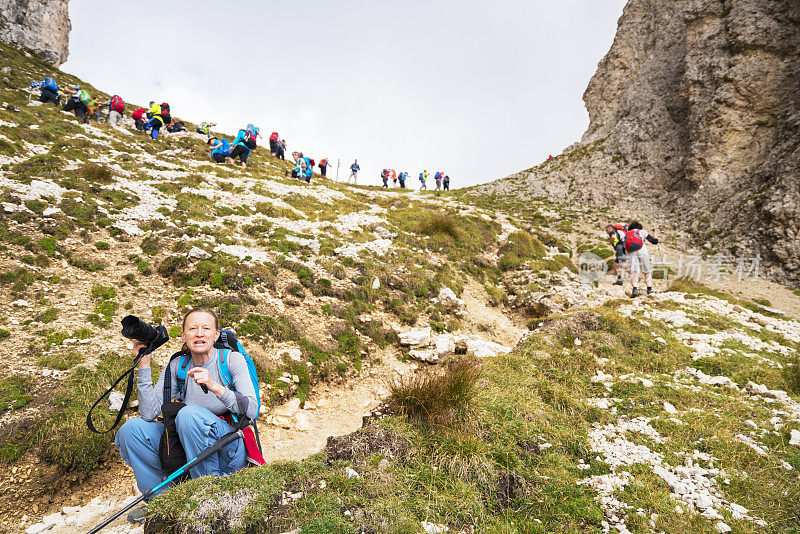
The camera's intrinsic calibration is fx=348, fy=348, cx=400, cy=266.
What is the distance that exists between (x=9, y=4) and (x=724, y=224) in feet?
214

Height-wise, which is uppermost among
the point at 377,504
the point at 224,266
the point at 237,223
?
the point at 237,223

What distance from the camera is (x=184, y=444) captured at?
3.76 meters

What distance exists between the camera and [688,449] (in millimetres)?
5008

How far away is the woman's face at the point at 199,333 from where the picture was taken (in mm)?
3957

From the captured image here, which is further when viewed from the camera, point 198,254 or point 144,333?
point 198,254

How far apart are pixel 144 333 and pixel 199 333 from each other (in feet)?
1.68

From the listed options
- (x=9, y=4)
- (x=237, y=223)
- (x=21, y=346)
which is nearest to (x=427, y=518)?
(x=21, y=346)

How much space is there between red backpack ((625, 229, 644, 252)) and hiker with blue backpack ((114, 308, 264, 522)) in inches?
610

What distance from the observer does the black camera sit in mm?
3500

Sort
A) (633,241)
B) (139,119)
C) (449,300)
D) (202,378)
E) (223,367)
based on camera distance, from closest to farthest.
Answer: (202,378) < (223,367) < (449,300) < (633,241) < (139,119)

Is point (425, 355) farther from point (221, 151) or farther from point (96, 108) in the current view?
point (96, 108)

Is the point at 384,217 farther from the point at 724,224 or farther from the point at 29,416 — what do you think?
the point at 724,224

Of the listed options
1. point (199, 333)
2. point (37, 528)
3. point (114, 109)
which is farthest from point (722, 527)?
point (114, 109)

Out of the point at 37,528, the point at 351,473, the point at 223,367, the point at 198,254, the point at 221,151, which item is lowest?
the point at 37,528
